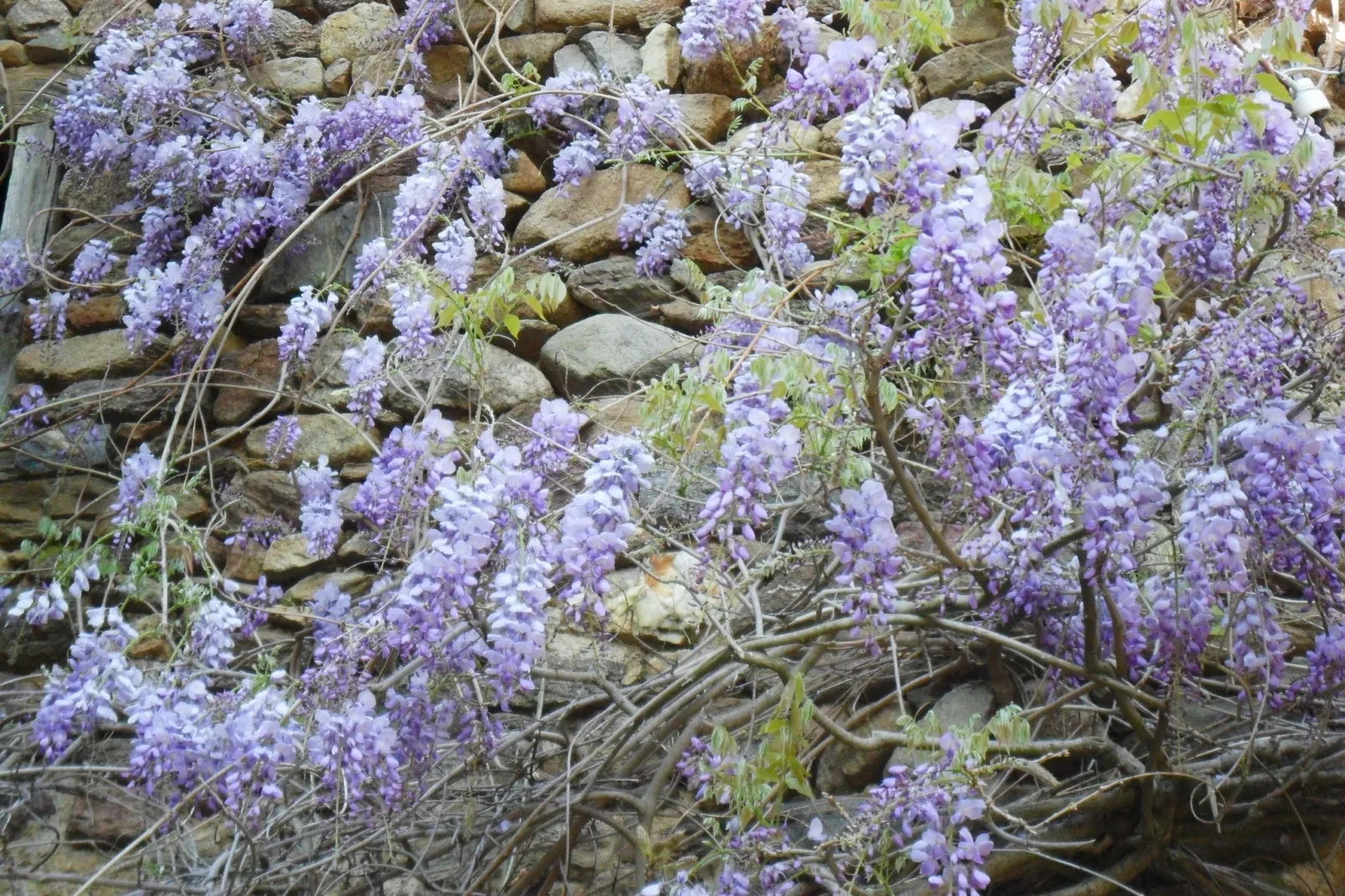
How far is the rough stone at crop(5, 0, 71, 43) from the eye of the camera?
3672 mm

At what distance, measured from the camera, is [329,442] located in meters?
2.88

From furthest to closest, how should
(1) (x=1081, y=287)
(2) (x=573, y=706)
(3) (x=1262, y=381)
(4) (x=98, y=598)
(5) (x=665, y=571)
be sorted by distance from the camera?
(4) (x=98, y=598), (5) (x=665, y=571), (2) (x=573, y=706), (3) (x=1262, y=381), (1) (x=1081, y=287)

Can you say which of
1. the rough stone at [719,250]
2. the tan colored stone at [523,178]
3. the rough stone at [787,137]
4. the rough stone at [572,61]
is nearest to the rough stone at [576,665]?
the rough stone at [719,250]

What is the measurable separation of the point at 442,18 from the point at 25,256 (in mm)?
1284

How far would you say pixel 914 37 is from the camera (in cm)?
193

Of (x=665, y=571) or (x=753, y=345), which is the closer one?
(x=753, y=345)

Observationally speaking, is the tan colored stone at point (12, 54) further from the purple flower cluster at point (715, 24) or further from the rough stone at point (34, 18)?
the purple flower cluster at point (715, 24)

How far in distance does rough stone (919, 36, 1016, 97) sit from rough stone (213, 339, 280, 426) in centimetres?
163

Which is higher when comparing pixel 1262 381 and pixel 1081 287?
pixel 1081 287

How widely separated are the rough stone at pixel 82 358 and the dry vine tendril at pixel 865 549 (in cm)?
47

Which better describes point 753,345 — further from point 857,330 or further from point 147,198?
point 147,198

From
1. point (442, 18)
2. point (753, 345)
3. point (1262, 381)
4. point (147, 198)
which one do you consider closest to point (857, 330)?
point (753, 345)

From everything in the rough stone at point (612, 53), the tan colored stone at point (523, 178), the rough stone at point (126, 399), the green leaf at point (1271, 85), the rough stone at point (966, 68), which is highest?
the green leaf at point (1271, 85)

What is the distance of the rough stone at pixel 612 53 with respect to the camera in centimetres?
300
